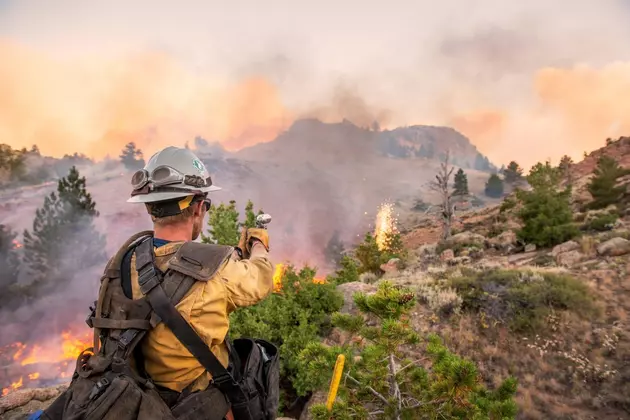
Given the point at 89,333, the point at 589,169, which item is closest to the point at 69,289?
the point at 89,333

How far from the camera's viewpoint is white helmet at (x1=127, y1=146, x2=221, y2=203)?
2238mm

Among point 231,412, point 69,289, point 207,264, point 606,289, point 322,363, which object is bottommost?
point 69,289

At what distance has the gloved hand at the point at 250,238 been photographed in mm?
2508

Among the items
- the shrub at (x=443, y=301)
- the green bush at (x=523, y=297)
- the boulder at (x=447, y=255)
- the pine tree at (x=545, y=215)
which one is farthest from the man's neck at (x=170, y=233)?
the boulder at (x=447, y=255)

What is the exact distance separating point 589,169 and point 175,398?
63637mm

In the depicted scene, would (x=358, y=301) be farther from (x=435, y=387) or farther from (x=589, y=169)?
(x=589, y=169)

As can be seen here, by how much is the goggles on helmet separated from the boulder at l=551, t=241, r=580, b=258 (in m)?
16.9

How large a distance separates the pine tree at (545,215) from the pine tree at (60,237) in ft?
109

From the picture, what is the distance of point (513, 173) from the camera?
225 feet

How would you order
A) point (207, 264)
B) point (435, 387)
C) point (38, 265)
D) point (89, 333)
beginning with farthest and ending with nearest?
point (38, 265), point (89, 333), point (435, 387), point (207, 264)

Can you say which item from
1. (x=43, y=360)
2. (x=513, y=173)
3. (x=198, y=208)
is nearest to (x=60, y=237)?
(x=43, y=360)

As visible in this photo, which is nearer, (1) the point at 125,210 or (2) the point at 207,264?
(2) the point at 207,264

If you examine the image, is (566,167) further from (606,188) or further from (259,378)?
(259,378)

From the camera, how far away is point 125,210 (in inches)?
1969
